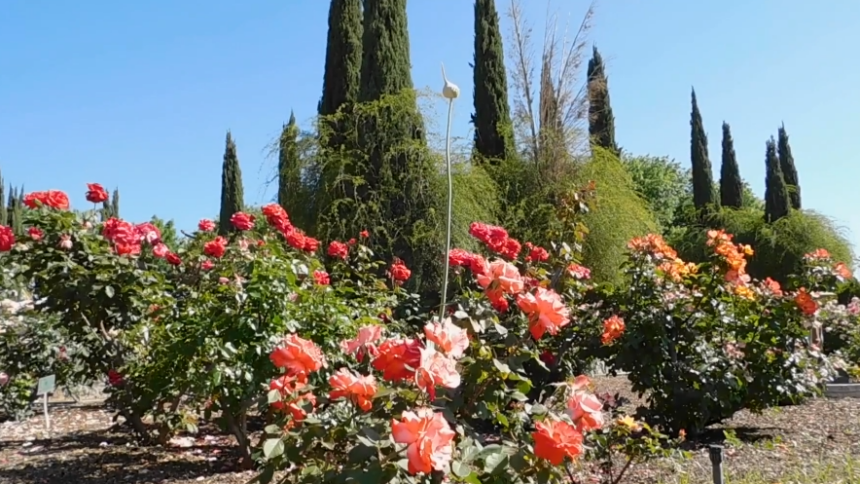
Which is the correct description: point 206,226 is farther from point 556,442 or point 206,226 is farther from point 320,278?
point 556,442

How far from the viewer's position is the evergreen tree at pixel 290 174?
26.8 feet

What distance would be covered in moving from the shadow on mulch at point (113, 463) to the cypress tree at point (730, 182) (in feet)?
63.8

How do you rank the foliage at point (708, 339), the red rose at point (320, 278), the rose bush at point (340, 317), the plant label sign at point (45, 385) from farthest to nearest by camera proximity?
the plant label sign at point (45, 385)
the foliage at point (708, 339)
the red rose at point (320, 278)
the rose bush at point (340, 317)

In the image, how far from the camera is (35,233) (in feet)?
12.4

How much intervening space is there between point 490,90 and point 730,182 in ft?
41.5

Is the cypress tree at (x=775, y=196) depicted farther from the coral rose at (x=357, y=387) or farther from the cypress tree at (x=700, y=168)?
the coral rose at (x=357, y=387)

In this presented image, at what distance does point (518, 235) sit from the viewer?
8.39 meters

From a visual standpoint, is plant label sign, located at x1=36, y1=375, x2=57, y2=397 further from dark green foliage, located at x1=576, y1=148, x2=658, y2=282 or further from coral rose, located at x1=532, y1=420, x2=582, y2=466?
dark green foliage, located at x1=576, y1=148, x2=658, y2=282

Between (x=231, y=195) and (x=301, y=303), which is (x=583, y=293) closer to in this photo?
(x=301, y=303)

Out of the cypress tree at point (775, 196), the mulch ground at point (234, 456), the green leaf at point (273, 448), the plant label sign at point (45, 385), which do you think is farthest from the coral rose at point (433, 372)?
the cypress tree at point (775, 196)

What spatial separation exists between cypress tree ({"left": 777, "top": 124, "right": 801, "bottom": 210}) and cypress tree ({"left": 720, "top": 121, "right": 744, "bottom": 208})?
1815 mm

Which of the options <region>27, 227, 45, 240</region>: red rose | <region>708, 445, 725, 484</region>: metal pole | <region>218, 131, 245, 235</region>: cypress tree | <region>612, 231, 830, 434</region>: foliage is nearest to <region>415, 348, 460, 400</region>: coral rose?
<region>708, 445, 725, 484</region>: metal pole

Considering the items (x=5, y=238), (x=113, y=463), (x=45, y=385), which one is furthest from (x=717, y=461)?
(x=45, y=385)

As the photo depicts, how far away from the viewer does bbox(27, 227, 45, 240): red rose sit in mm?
3771
